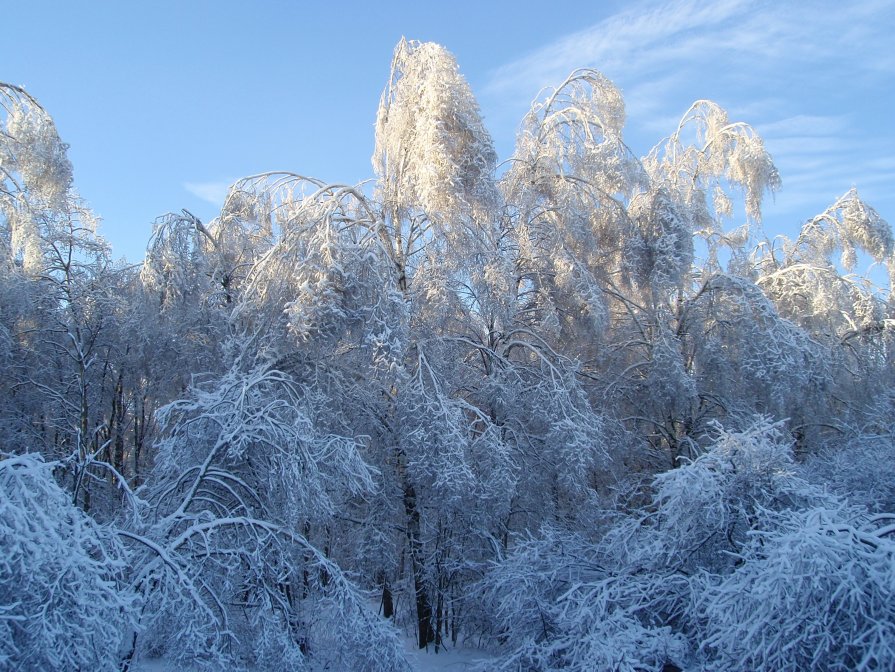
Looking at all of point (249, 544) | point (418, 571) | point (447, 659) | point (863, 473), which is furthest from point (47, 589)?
point (863, 473)

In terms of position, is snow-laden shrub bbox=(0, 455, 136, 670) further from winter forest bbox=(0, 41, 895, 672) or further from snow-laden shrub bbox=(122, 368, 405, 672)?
snow-laden shrub bbox=(122, 368, 405, 672)

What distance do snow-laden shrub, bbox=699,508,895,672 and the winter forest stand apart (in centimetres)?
3

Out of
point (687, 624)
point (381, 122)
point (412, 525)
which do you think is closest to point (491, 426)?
point (412, 525)

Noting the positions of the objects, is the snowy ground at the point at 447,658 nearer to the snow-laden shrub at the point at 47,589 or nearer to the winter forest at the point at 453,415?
the winter forest at the point at 453,415

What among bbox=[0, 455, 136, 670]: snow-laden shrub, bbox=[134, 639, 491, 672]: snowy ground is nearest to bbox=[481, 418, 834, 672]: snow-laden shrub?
bbox=[134, 639, 491, 672]: snowy ground

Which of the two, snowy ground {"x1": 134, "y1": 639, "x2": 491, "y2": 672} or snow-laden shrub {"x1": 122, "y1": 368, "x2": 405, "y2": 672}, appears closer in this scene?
snow-laden shrub {"x1": 122, "y1": 368, "x2": 405, "y2": 672}

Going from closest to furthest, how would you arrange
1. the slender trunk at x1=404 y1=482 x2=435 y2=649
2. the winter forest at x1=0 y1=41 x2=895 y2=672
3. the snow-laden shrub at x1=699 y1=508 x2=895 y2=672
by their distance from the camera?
the snow-laden shrub at x1=699 y1=508 x2=895 y2=672 → the winter forest at x1=0 y1=41 x2=895 y2=672 → the slender trunk at x1=404 y1=482 x2=435 y2=649

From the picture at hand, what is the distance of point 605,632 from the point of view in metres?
6.50

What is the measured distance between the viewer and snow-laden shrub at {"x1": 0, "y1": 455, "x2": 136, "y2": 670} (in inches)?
161

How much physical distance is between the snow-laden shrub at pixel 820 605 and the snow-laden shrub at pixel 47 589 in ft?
15.3

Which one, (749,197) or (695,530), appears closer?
(695,530)

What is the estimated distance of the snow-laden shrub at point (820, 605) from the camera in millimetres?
4672

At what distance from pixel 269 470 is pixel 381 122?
5.75 metres

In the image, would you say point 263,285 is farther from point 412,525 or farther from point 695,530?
point 695,530
